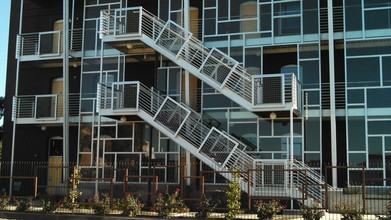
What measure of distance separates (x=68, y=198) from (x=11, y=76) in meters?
10.4

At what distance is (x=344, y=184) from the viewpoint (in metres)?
19.7

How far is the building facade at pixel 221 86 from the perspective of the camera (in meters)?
19.6

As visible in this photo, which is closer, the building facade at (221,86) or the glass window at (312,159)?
the building facade at (221,86)

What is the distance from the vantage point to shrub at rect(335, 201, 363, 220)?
1515 centimetres

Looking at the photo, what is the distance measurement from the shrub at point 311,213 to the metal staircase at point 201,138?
2.15ft

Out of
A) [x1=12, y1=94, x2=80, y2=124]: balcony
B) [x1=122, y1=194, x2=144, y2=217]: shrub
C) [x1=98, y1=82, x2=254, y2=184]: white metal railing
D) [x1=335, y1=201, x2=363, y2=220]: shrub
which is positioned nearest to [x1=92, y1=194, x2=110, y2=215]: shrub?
[x1=122, y1=194, x2=144, y2=217]: shrub

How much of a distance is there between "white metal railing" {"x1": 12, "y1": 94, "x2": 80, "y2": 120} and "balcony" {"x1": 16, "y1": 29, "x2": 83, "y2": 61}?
1.97 meters

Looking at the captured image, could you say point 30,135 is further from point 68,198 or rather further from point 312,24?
point 312,24

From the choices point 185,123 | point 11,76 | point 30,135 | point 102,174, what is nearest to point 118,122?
point 102,174

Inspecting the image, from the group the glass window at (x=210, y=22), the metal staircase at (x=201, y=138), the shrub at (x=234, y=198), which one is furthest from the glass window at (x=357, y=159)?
the glass window at (x=210, y=22)

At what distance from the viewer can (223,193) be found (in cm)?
1870

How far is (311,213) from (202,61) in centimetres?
784

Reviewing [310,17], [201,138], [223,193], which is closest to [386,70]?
[310,17]

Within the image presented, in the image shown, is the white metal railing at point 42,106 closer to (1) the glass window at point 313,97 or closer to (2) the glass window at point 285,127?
(2) the glass window at point 285,127
